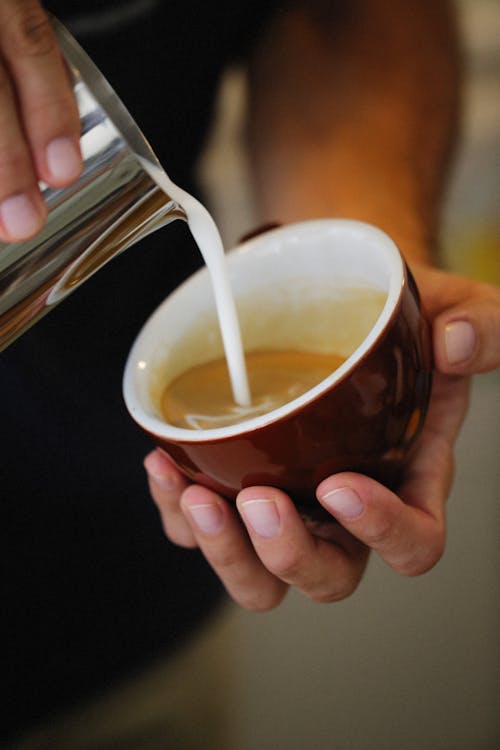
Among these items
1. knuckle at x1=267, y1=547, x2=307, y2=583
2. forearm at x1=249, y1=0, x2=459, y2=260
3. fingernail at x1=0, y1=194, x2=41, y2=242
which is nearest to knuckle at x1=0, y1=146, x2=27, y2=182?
fingernail at x1=0, y1=194, x2=41, y2=242

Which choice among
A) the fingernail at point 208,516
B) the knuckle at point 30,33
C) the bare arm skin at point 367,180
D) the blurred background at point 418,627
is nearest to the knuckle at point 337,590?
the bare arm skin at point 367,180

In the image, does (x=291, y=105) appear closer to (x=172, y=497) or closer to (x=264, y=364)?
(x=264, y=364)

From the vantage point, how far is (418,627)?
132cm

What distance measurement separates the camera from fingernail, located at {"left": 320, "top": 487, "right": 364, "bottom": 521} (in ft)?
1.67

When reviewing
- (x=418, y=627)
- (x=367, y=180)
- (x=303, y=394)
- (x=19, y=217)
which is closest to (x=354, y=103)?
(x=367, y=180)

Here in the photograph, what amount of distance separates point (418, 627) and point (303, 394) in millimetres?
892

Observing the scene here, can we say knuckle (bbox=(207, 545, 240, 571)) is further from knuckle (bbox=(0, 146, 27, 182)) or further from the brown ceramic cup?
knuckle (bbox=(0, 146, 27, 182))

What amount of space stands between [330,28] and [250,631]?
0.87 metres

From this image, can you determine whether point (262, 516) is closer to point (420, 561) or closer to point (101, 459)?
point (420, 561)

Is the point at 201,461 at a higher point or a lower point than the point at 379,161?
higher

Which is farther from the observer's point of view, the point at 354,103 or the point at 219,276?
the point at 354,103

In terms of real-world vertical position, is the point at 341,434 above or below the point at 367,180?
above

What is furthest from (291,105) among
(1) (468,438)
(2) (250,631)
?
(2) (250,631)

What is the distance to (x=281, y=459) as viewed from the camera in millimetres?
500
